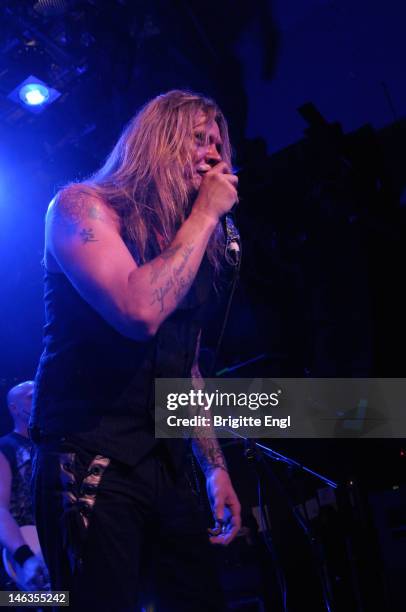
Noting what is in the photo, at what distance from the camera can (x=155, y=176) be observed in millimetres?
1892

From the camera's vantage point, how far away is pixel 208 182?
170 cm

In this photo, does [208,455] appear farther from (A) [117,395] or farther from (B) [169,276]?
(B) [169,276]

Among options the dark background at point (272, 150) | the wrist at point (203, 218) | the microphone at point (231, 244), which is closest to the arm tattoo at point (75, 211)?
the wrist at point (203, 218)

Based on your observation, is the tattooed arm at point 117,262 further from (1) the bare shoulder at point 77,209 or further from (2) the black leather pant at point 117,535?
(2) the black leather pant at point 117,535

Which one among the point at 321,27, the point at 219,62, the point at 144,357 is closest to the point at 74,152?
the point at 219,62

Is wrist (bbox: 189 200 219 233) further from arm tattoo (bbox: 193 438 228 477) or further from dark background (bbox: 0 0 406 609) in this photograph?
dark background (bbox: 0 0 406 609)

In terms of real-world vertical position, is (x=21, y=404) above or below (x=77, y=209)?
above

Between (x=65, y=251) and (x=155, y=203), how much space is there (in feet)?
1.51

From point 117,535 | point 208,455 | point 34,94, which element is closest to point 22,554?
point 208,455

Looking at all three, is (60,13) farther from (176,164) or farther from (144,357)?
(144,357)

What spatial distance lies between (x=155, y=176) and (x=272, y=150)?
4.33m

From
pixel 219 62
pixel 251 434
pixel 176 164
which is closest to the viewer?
pixel 176 164

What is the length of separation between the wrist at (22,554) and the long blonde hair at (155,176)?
9.15 ft

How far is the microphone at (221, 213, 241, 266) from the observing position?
1.91m
